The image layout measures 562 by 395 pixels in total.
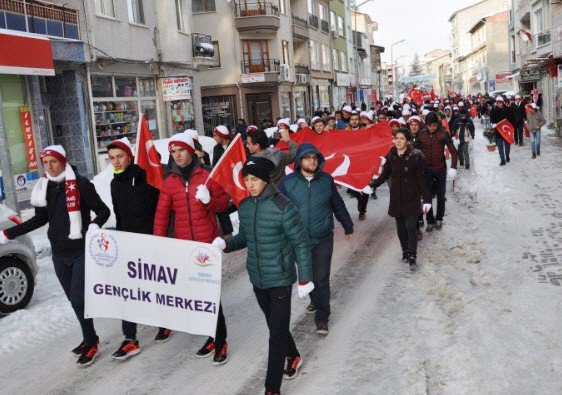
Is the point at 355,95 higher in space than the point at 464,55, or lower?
lower

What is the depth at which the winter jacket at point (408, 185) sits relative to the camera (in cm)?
843

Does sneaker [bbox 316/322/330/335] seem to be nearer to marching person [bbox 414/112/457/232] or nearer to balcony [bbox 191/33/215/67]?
marching person [bbox 414/112/457/232]

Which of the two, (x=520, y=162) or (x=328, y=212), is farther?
(x=520, y=162)

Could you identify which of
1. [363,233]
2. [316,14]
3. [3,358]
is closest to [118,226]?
[3,358]

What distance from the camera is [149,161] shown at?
6.48m

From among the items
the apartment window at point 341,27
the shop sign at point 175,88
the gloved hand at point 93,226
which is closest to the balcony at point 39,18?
the shop sign at point 175,88

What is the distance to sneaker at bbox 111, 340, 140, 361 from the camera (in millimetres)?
5906

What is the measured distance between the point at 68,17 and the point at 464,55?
3863 inches

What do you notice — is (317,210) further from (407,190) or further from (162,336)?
(407,190)

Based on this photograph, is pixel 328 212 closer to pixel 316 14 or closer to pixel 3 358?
pixel 3 358

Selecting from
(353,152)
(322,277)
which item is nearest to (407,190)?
(322,277)

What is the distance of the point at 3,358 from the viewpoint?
20.4 ft

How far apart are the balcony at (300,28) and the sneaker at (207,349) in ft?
128

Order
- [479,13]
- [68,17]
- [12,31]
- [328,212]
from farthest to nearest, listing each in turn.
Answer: [479,13], [68,17], [12,31], [328,212]
